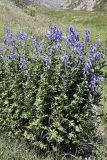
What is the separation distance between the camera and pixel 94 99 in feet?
27.9

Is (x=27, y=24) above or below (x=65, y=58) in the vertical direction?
below

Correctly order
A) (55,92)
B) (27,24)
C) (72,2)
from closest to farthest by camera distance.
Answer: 1. (55,92)
2. (27,24)
3. (72,2)

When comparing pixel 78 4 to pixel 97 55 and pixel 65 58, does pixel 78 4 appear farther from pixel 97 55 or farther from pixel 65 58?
pixel 65 58

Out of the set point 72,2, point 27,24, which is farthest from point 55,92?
point 72,2

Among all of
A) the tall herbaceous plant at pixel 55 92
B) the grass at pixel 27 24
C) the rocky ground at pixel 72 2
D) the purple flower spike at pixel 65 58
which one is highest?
the purple flower spike at pixel 65 58

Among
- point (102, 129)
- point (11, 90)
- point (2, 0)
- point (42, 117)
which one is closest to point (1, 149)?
point (42, 117)

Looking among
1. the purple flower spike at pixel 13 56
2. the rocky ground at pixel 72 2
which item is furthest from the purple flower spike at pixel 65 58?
the rocky ground at pixel 72 2

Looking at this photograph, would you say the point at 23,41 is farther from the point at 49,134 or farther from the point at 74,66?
the point at 49,134

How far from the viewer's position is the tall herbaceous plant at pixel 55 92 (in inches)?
327

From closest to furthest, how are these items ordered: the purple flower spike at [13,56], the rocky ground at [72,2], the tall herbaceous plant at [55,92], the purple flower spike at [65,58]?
the purple flower spike at [65,58]
the tall herbaceous plant at [55,92]
the purple flower spike at [13,56]
the rocky ground at [72,2]

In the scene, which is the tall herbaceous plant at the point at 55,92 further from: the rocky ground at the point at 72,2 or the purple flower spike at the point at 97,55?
the rocky ground at the point at 72,2

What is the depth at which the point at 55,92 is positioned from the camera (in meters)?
8.42

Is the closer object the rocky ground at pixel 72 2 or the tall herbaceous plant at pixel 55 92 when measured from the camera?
the tall herbaceous plant at pixel 55 92

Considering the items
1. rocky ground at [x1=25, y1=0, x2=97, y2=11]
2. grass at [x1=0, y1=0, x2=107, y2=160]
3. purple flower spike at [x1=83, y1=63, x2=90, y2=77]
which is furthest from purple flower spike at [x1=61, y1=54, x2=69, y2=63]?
rocky ground at [x1=25, y1=0, x2=97, y2=11]
